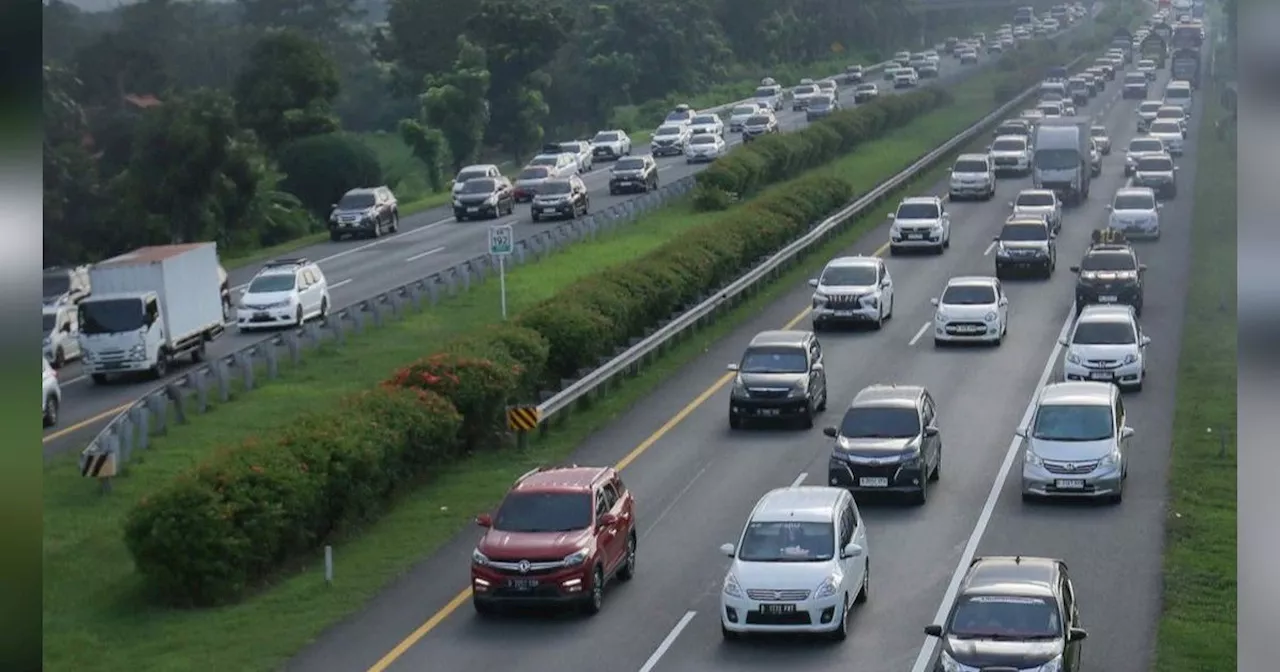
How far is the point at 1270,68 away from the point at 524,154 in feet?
333

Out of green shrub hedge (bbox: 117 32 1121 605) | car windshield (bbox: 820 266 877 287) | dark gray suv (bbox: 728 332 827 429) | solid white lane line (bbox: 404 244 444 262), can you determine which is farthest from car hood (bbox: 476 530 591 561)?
solid white lane line (bbox: 404 244 444 262)

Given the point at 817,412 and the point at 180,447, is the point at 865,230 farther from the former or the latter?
the point at 180,447

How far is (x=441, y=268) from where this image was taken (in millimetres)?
59375

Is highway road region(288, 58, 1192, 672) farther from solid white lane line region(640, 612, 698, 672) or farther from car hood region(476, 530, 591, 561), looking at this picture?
car hood region(476, 530, 591, 561)

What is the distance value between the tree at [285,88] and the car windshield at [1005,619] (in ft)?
210

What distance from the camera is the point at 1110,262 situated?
4781 centimetres

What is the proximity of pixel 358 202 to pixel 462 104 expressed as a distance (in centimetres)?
2522

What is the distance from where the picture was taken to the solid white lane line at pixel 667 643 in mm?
21422

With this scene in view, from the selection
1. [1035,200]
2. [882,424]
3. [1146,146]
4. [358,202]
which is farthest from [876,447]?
[1146,146]

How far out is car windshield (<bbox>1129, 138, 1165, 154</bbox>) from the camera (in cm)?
7900

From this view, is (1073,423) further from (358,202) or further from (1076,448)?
(358,202)

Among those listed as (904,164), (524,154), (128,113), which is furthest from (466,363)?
(524,154)

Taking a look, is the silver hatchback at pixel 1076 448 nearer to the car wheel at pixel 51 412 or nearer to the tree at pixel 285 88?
the car wheel at pixel 51 412

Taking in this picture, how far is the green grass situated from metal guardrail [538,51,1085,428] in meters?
11.1
